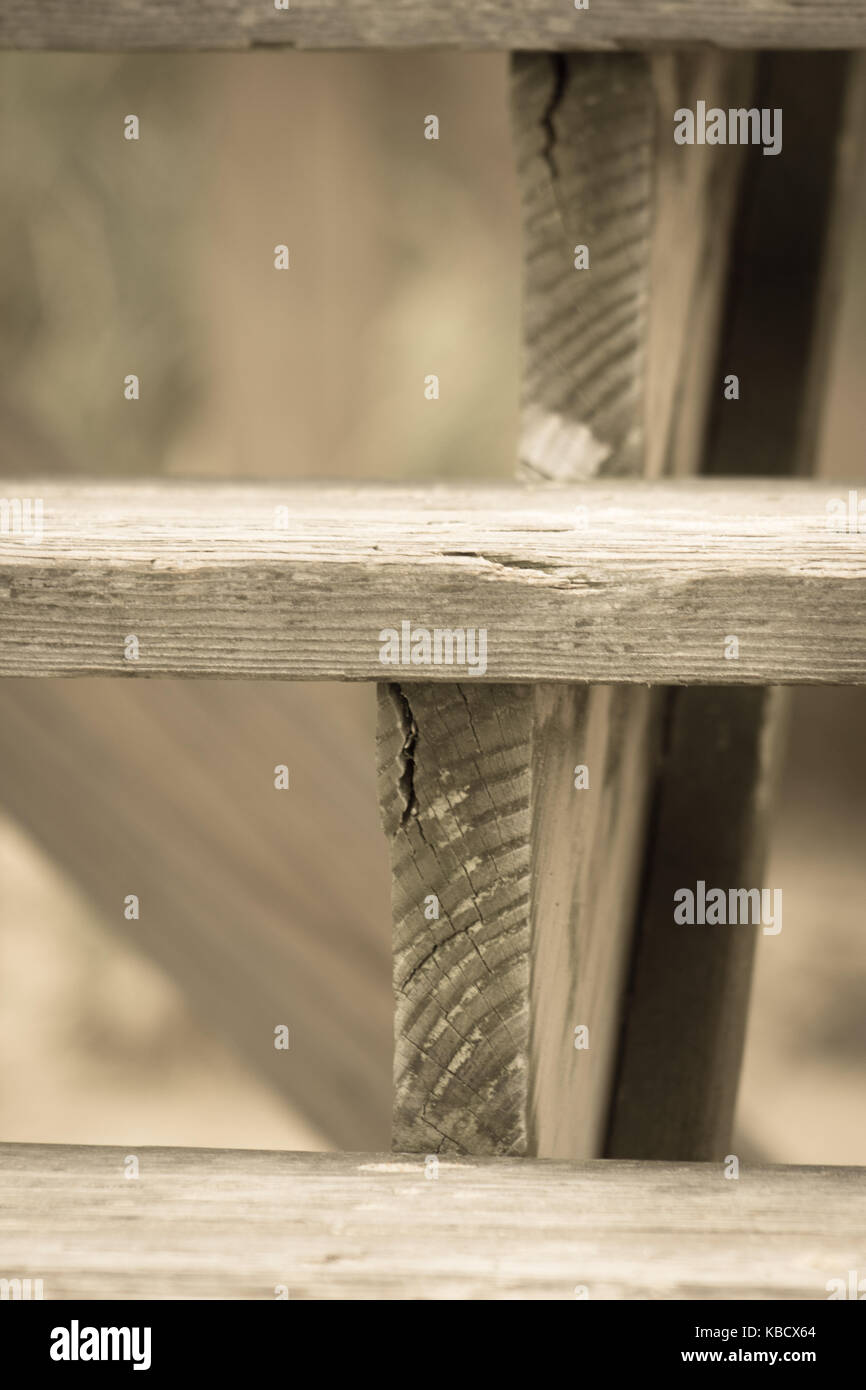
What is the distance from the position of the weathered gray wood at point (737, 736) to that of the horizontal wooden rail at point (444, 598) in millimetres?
581

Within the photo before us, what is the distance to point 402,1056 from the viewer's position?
33.2 inches

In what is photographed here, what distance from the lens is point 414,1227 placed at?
2.54 ft

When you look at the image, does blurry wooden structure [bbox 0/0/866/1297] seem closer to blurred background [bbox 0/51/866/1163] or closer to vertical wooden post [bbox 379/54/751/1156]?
vertical wooden post [bbox 379/54/751/1156]

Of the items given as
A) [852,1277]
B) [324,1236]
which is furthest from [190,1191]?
[852,1277]

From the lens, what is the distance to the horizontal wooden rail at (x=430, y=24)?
906 millimetres

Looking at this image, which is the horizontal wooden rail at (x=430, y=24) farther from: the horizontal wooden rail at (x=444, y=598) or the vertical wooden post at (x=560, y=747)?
the horizontal wooden rail at (x=444, y=598)

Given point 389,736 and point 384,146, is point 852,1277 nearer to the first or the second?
point 389,736

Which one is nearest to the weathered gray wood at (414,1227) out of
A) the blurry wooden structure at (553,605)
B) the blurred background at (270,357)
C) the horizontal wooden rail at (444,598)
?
the blurry wooden structure at (553,605)

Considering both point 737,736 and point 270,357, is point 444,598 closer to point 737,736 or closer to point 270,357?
point 737,736

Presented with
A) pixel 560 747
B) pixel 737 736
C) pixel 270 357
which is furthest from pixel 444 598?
pixel 270 357

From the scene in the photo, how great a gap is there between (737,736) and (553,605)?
64 centimetres

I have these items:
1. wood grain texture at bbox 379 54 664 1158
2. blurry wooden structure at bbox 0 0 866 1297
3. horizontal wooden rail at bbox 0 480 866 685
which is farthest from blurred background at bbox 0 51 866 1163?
horizontal wooden rail at bbox 0 480 866 685

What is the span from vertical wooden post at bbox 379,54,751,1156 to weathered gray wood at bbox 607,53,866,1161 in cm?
5

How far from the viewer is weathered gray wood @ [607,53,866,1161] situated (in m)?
1.27
